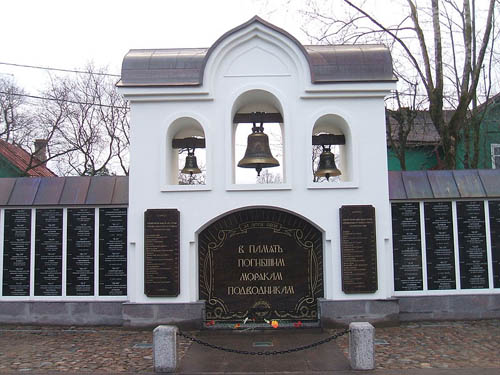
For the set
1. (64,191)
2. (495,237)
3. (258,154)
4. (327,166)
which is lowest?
(495,237)

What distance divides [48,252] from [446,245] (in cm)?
818

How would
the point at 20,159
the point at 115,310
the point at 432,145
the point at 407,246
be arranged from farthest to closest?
the point at 20,159, the point at 432,145, the point at 407,246, the point at 115,310

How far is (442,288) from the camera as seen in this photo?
10148 mm

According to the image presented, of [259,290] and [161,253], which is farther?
[259,290]

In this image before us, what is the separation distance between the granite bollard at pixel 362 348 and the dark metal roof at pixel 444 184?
3.88 meters

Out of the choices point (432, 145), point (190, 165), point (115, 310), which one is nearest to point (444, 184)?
point (190, 165)

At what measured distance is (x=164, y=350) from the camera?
7.03 metres

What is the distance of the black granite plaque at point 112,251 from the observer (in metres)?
10.2

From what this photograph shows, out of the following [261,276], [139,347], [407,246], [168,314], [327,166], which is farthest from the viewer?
[327,166]

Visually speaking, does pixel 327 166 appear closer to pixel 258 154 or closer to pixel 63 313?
pixel 258 154

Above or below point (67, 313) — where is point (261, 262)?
above

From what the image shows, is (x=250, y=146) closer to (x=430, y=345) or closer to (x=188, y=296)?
(x=188, y=296)

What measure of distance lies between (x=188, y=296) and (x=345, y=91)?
5.03 meters

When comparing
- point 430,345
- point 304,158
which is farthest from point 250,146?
point 430,345
